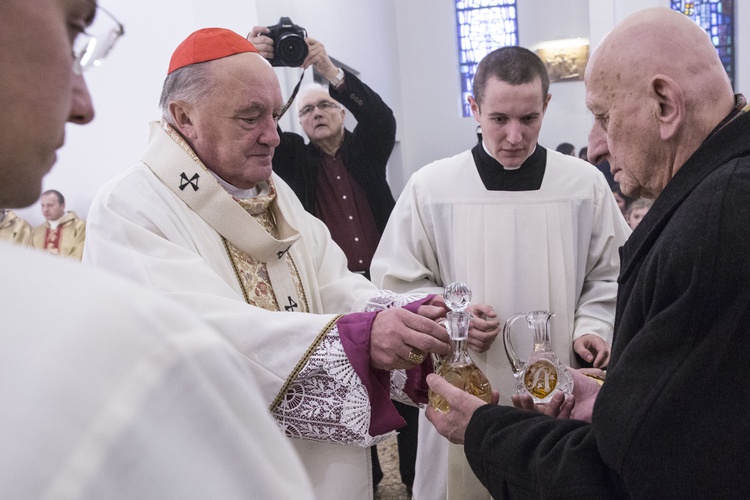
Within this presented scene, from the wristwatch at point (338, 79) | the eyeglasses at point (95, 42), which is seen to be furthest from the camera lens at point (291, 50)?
the eyeglasses at point (95, 42)

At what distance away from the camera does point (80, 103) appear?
83 cm

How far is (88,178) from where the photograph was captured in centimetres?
770

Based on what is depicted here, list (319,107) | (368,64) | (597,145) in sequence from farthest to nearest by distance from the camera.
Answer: (368,64) < (319,107) < (597,145)

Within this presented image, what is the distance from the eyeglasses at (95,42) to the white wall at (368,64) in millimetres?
5554

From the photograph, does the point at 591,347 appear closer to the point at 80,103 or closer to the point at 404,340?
the point at 404,340

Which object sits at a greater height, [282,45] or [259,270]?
[282,45]

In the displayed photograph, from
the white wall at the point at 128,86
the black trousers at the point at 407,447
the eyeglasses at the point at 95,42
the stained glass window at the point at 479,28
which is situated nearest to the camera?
the eyeglasses at the point at 95,42

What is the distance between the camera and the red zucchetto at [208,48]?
240 centimetres

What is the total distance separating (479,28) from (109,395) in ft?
47.8

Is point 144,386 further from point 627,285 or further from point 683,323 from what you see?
point 627,285

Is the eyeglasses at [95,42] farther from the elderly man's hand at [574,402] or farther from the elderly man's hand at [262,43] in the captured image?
the elderly man's hand at [262,43]

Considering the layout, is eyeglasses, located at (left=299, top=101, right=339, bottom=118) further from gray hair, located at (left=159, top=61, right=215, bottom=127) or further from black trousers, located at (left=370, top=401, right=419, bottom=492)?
gray hair, located at (left=159, top=61, right=215, bottom=127)

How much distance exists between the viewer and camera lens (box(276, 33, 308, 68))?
4281mm

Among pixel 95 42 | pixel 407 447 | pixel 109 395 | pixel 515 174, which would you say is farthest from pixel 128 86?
pixel 109 395
